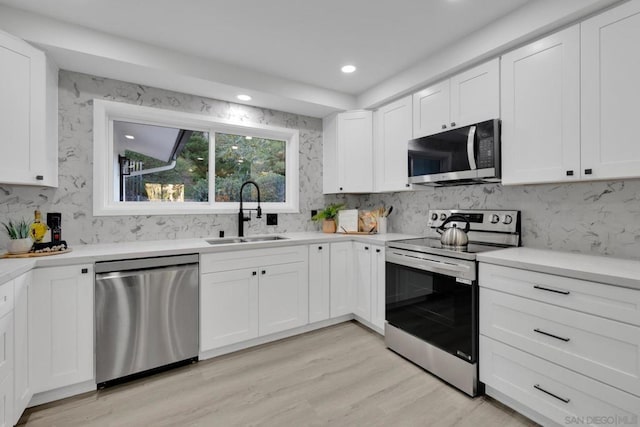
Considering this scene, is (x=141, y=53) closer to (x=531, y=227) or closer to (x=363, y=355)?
(x=363, y=355)

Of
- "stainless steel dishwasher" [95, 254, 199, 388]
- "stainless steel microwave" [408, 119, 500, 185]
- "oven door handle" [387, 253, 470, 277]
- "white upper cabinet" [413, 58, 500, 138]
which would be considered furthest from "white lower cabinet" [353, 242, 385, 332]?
"stainless steel dishwasher" [95, 254, 199, 388]

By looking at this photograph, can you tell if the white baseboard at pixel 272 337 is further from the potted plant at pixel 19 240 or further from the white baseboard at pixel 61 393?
the potted plant at pixel 19 240

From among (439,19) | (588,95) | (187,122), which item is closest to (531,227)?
(588,95)

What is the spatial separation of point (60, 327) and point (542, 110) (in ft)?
10.8

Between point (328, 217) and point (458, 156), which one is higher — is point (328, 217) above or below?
below

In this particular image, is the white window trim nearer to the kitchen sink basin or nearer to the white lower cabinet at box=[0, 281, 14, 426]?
the kitchen sink basin

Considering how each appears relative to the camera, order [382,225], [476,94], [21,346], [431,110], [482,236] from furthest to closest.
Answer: [382,225] < [431,110] < [482,236] < [476,94] < [21,346]

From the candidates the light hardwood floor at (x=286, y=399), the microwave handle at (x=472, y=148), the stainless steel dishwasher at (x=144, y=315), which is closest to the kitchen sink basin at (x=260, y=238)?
the stainless steel dishwasher at (x=144, y=315)

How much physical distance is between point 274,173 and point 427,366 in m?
2.43

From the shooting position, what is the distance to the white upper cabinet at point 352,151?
10.5ft

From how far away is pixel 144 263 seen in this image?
2047mm

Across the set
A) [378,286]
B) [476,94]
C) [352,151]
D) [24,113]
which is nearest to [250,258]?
[378,286]

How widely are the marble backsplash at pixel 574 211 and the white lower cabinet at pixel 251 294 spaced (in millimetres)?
1680

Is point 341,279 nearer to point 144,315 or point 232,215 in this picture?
point 232,215
